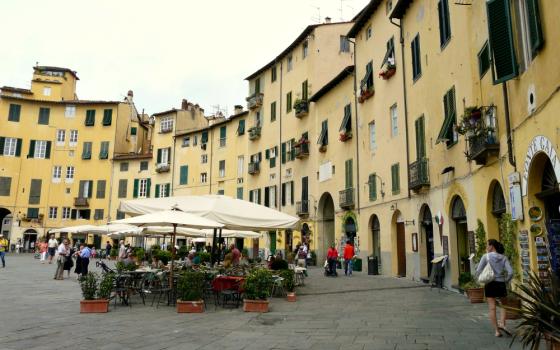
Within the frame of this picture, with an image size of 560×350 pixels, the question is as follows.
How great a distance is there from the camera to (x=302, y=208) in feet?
102

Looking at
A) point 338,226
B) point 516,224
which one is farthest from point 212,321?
point 338,226

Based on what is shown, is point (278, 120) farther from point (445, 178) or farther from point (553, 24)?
point (553, 24)

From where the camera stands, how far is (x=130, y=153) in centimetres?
5109

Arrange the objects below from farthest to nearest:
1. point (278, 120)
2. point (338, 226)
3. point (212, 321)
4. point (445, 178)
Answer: point (278, 120) < point (338, 226) < point (445, 178) < point (212, 321)

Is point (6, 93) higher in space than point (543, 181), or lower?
higher

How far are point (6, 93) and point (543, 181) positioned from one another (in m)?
54.6

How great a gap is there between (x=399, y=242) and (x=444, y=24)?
31.9 feet

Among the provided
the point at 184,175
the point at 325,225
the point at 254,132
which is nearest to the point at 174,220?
the point at 325,225

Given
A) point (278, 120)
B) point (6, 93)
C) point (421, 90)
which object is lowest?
point (421, 90)

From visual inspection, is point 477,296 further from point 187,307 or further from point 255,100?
point 255,100

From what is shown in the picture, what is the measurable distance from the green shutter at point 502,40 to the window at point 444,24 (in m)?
5.12

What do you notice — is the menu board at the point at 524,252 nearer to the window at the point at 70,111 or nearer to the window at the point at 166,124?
the window at the point at 166,124

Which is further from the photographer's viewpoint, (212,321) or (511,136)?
(511,136)

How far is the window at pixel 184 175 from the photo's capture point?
45.4 meters
